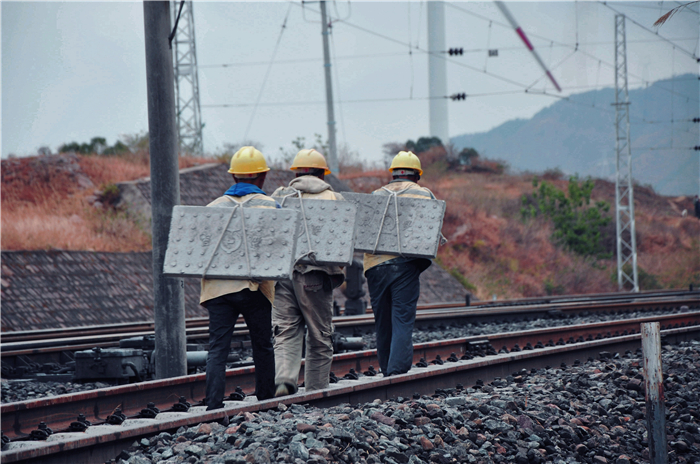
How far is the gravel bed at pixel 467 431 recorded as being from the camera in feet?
12.8

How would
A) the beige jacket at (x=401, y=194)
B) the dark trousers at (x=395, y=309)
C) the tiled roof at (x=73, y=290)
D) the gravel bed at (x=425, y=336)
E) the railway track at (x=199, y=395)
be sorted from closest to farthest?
the railway track at (x=199, y=395) → the dark trousers at (x=395, y=309) → the beige jacket at (x=401, y=194) → the gravel bed at (x=425, y=336) → the tiled roof at (x=73, y=290)

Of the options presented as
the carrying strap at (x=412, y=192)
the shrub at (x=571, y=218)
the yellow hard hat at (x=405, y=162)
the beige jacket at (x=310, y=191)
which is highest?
the yellow hard hat at (x=405, y=162)

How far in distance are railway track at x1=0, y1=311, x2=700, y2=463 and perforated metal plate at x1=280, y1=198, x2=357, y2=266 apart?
1079mm

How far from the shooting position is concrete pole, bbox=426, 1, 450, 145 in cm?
5091

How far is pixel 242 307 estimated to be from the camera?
529cm

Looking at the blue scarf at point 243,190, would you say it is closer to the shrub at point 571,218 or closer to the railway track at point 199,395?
the railway track at point 199,395

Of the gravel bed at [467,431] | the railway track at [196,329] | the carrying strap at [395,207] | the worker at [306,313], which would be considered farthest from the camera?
the railway track at [196,329]

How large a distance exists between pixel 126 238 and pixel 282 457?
17531mm

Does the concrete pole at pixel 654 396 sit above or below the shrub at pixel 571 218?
above

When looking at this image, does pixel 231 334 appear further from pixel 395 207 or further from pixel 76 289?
pixel 76 289

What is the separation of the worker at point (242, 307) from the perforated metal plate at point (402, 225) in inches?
51.0

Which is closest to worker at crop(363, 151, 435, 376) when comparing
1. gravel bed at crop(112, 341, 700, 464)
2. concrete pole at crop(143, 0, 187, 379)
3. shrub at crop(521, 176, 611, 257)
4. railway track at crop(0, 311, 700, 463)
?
railway track at crop(0, 311, 700, 463)

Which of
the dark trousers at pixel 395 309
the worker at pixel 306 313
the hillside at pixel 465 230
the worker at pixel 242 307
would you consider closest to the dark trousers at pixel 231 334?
the worker at pixel 242 307

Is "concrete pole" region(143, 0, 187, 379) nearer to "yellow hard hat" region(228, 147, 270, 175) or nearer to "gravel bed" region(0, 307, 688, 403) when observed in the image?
"gravel bed" region(0, 307, 688, 403)
